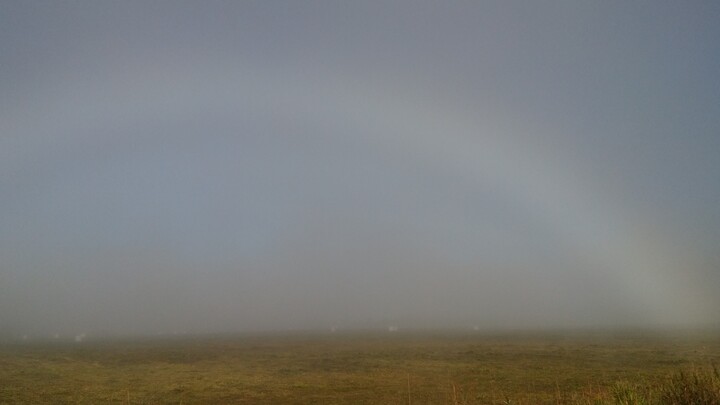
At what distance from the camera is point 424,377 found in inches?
1172

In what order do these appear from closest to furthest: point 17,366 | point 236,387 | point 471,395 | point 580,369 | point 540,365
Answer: point 471,395, point 236,387, point 580,369, point 540,365, point 17,366

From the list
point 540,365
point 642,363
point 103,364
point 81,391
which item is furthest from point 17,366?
point 642,363

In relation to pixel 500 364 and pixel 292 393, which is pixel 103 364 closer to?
pixel 292 393

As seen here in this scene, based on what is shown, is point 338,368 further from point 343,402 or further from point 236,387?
point 343,402

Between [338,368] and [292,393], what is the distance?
11528mm

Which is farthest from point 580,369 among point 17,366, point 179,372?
point 17,366

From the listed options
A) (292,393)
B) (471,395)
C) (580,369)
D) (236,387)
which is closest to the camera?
(471,395)

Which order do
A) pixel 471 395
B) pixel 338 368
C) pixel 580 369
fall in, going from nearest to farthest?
pixel 471 395
pixel 580 369
pixel 338 368

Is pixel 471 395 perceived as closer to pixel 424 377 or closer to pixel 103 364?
pixel 424 377

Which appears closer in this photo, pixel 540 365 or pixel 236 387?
pixel 236 387

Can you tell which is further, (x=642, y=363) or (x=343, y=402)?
(x=642, y=363)

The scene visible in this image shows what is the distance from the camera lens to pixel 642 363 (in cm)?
3438

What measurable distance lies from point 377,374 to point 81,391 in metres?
17.0

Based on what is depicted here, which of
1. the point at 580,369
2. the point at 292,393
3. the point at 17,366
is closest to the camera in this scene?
the point at 292,393
